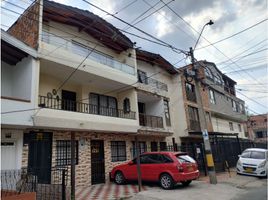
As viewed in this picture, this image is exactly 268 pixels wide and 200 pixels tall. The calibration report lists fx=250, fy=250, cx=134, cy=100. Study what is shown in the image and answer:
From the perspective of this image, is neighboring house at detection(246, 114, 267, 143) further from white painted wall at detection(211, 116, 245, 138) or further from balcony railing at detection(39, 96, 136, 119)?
balcony railing at detection(39, 96, 136, 119)

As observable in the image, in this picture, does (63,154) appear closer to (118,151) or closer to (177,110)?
(118,151)

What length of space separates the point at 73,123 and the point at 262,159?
11.9 m

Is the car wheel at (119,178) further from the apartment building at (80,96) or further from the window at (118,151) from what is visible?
the window at (118,151)

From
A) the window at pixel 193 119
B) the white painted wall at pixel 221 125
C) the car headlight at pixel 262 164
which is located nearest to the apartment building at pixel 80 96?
the window at pixel 193 119

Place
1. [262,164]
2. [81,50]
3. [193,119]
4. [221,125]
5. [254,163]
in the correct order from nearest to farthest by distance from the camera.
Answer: [81,50] → [262,164] → [254,163] → [193,119] → [221,125]

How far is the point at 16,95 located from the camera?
37.5ft

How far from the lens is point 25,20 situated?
41.5 ft

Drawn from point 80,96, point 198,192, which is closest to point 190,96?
point 80,96

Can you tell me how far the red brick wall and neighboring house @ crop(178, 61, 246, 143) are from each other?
845cm

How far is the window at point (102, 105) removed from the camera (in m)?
15.6

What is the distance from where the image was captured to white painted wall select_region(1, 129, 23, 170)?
403 inches

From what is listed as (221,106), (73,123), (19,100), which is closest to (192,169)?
(73,123)

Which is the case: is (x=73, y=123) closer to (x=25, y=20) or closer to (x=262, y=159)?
(x=25, y=20)

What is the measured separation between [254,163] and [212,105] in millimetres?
13656
